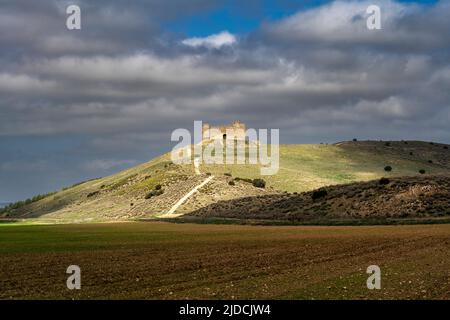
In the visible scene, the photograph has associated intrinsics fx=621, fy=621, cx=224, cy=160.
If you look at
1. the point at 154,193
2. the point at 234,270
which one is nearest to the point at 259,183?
the point at 154,193

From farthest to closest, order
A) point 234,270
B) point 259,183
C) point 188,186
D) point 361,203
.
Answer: point 259,183
point 188,186
point 361,203
point 234,270

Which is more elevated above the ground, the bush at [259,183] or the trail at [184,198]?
the bush at [259,183]

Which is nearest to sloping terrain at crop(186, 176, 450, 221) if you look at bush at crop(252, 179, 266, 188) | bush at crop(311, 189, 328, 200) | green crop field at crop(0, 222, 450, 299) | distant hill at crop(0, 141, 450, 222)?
bush at crop(311, 189, 328, 200)

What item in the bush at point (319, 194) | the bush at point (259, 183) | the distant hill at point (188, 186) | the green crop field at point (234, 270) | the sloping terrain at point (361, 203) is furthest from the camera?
the bush at point (259, 183)

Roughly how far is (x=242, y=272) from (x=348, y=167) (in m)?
162

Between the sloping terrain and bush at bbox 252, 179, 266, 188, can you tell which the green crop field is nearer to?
the sloping terrain

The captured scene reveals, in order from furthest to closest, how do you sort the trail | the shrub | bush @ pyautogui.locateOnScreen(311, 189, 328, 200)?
the shrub
the trail
bush @ pyautogui.locateOnScreen(311, 189, 328, 200)

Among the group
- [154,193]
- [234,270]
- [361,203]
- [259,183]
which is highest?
[259,183]

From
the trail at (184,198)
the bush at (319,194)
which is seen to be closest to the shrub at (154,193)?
the trail at (184,198)

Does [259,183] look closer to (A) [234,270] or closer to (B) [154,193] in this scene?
(B) [154,193]

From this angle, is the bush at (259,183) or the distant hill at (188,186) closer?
the distant hill at (188,186)

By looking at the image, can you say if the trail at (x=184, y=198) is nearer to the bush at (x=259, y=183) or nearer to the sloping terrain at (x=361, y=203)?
the sloping terrain at (x=361, y=203)

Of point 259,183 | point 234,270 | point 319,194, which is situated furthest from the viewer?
point 259,183
